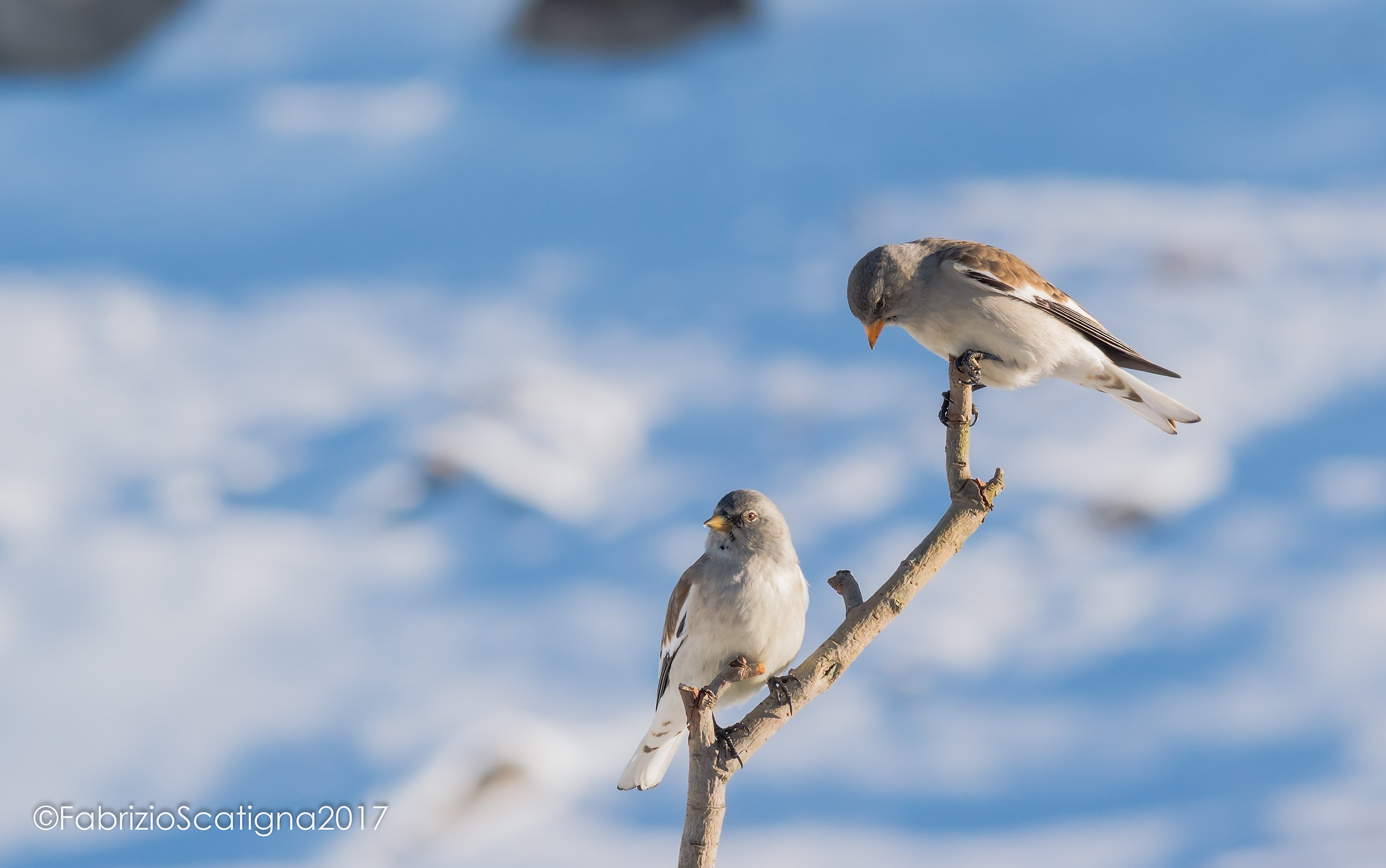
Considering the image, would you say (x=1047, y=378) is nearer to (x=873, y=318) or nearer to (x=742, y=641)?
(x=873, y=318)

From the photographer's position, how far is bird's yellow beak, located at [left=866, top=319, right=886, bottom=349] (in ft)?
11.4

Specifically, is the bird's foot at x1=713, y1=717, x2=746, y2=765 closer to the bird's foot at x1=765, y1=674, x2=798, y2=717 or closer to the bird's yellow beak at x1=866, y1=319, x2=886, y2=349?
the bird's foot at x1=765, y1=674, x2=798, y2=717

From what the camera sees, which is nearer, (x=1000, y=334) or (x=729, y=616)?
(x=729, y=616)

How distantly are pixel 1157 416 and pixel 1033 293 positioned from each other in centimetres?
60

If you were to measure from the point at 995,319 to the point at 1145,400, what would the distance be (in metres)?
0.67

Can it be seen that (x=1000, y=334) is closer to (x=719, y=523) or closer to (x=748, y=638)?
(x=719, y=523)

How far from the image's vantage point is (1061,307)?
3.45 meters

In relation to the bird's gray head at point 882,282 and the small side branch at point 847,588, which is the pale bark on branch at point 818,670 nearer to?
the small side branch at point 847,588

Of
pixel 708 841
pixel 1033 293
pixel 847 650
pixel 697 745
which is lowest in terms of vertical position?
pixel 708 841

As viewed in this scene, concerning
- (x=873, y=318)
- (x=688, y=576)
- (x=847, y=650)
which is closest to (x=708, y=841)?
(x=847, y=650)

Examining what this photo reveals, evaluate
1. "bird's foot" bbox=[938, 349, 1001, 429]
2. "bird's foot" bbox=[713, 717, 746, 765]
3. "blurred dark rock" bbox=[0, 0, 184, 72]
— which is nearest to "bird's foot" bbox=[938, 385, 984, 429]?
"bird's foot" bbox=[938, 349, 1001, 429]

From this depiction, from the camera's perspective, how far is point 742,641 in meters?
2.99

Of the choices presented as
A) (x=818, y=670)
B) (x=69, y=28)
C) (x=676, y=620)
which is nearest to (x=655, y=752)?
(x=676, y=620)

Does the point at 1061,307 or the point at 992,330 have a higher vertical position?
the point at 1061,307
